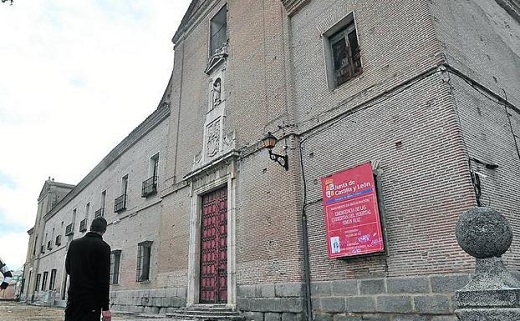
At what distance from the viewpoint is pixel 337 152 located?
8102 mm

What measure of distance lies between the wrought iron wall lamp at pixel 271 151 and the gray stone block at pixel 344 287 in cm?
279

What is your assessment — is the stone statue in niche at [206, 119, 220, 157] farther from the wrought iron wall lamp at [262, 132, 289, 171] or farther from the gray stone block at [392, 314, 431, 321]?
the gray stone block at [392, 314, 431, 321]

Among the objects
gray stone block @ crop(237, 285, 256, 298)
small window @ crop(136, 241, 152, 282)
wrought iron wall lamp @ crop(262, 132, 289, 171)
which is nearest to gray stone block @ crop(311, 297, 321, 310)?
gray stone block @ crop(237, 285, 256, 298)

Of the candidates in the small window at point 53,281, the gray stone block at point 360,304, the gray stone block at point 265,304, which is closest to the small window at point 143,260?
the gray stone block at point 265,304

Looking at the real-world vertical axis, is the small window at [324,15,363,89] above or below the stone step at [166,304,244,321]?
above

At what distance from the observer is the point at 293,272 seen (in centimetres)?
812

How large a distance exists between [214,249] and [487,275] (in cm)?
Answer: 868

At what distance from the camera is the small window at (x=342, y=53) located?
8617 millimetres

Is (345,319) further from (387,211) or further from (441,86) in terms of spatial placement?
(441,86)

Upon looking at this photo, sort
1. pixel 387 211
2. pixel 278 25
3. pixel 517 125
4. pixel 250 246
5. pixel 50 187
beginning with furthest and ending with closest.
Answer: pixel 50 187 < pixel 278 25 < pixel 250 246 < pixel 517 125 < pixel 387 211

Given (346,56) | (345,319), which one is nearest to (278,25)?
(346,56)

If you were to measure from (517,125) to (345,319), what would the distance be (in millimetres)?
5426

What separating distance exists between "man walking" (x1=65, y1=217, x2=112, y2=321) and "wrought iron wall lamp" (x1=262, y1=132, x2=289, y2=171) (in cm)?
506

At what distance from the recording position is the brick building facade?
20.8 feet
